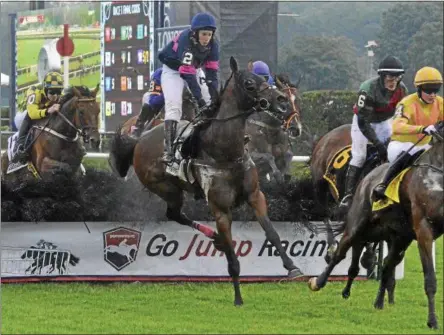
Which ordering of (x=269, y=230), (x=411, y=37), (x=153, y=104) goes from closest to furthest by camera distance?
1. (x=269, y=230)
2. (x=153, y=104)
3. (x=411, y=37)

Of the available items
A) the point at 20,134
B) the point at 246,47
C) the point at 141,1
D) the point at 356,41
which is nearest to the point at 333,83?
the point at 356,41

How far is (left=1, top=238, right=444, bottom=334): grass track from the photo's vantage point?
782cm

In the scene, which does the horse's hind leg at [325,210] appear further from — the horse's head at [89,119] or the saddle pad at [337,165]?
the horse's head at [89,119]

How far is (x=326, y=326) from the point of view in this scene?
7.95 meters

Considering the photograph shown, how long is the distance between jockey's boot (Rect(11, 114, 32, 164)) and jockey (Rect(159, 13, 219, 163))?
2212 mm

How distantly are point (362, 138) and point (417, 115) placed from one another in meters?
1.83

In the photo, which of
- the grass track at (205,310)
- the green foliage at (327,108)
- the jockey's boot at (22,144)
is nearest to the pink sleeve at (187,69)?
the grass track at (205,310)

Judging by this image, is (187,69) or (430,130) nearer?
(430,130)

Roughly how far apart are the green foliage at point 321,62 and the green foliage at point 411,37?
1.77 metres

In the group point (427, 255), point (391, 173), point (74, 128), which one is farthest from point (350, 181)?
point (74, 128)

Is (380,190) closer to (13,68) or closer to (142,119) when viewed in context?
(142,119)

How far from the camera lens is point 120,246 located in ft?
33.7

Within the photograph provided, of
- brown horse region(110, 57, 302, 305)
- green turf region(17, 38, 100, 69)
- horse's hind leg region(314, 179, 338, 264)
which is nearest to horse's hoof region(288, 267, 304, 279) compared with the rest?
brown horse region(110, 57, 302, 305)

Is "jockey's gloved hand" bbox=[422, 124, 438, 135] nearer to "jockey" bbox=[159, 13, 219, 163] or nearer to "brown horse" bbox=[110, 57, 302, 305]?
"brown horse" bbox=[110, 57, 302, 305]
